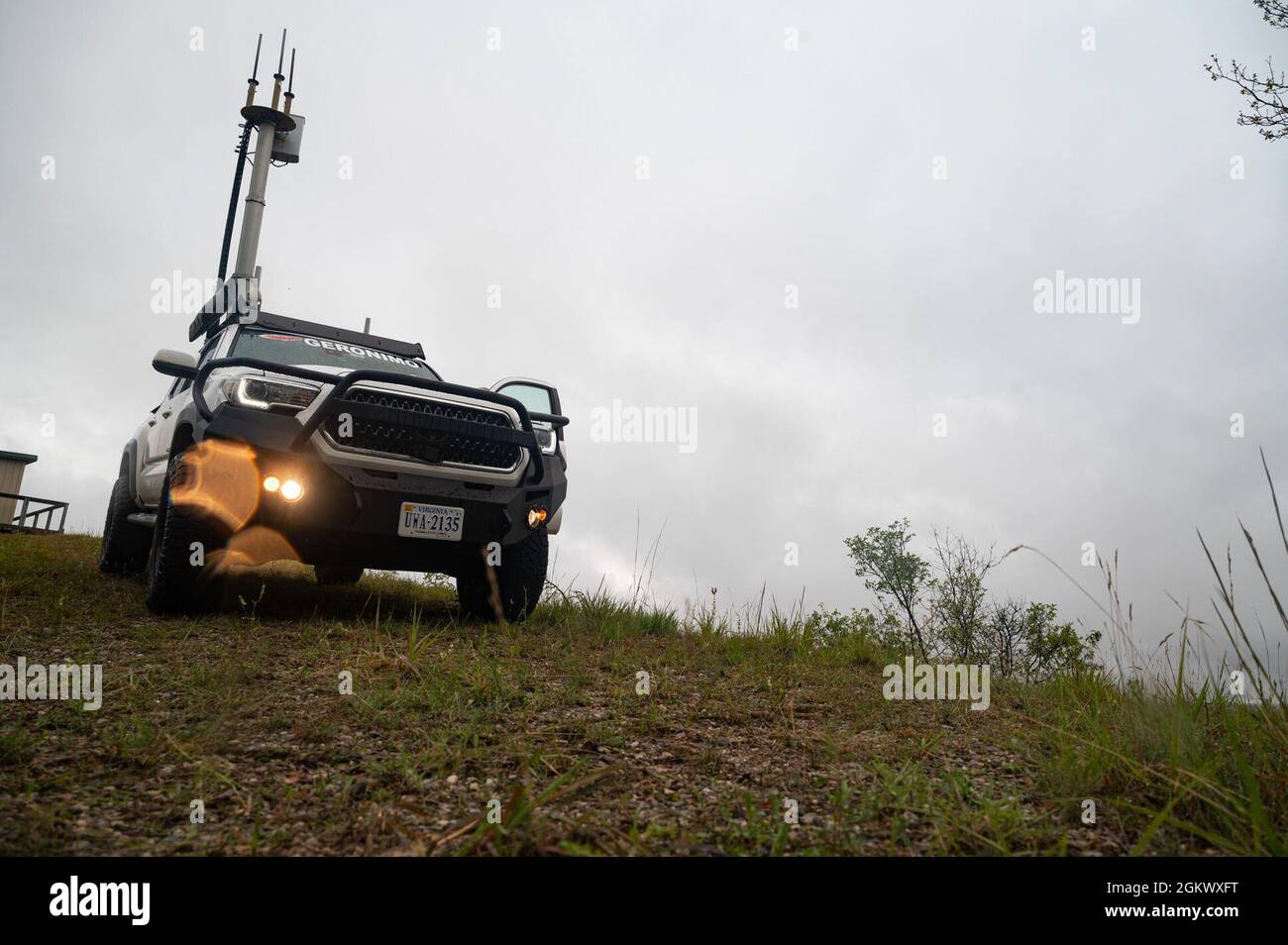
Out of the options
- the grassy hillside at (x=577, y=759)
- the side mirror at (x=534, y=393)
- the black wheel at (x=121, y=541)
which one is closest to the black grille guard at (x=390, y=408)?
the side mirror at (x=534, y=393)

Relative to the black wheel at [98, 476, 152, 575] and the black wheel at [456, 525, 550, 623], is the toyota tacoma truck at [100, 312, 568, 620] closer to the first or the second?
the black wheel at [456, 525, 550, 623]

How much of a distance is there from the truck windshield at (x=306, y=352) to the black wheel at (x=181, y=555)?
120cm

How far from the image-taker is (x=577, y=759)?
2236mm

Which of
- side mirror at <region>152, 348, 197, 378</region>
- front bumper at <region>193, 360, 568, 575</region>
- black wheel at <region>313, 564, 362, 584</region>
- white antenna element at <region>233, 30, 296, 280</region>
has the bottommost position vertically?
black wheel at <region>313, 564, 362, 584</region>

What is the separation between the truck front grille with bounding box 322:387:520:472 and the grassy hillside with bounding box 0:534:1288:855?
1085 millimetres

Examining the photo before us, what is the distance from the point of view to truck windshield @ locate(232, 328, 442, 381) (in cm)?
520

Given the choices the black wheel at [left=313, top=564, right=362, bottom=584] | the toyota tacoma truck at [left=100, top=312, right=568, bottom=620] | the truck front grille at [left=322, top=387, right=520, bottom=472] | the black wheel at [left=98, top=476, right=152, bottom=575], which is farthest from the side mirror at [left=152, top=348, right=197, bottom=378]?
the black wheel at [left=313, top=564, right=362, bottom=584]

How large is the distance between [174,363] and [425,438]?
1.98 meters

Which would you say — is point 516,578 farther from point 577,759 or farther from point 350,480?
point 577,759

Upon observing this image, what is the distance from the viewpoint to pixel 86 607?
15.2ft
